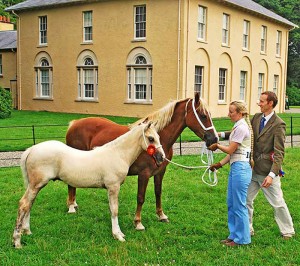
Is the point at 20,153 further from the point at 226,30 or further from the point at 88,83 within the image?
the point at 226,30

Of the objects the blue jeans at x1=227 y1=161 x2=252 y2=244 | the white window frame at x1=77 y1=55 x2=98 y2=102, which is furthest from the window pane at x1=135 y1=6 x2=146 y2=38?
the blue jeans at x1=227 y1=161 x2=252 y2=244

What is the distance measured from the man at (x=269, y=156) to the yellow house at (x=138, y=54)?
1984cm

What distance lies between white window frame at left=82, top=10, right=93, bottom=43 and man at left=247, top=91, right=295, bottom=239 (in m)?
24.9

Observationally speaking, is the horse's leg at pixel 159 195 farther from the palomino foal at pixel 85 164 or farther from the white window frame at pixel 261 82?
the white window frame at pixel 261 82

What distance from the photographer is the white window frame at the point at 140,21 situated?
90.8ft

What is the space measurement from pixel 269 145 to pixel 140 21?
2278cm

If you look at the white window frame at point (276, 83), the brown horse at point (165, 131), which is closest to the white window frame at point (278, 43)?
the white window frame at point (276, 83)

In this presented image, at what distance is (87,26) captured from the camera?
30.0 m

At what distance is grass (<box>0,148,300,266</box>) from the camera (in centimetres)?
584

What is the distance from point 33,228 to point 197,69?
22358mm

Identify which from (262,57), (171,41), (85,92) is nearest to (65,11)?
(85,92)

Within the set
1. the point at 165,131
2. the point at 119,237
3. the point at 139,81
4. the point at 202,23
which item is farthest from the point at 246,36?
the point at 119,237

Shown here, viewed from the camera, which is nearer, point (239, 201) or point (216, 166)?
point (239, 201)

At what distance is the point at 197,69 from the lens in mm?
28141
